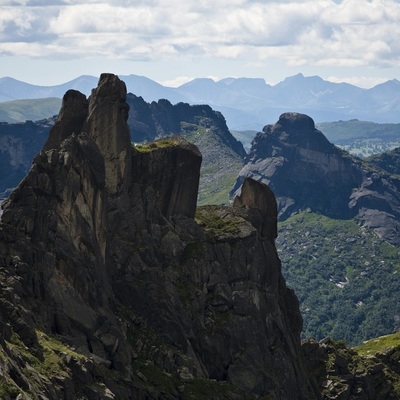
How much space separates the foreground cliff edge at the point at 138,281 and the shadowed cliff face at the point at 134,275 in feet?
0.62

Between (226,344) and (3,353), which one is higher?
(3,353)

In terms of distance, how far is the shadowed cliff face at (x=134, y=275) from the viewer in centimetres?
11400

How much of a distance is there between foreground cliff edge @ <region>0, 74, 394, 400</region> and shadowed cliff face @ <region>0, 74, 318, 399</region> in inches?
7.4

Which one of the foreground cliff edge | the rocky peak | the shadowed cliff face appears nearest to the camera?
the foreground cliff edge

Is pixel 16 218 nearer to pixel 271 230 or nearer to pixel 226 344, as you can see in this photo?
pixel 226 344

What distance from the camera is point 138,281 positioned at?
137000 millimetres

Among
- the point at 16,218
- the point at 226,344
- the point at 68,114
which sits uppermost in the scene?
the point at 68,114

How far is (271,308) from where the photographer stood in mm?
151875

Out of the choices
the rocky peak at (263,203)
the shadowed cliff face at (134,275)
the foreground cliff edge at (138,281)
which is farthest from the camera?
the rocky peak at (263,203)

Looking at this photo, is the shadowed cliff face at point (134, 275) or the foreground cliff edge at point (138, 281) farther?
the shadowed cliff face at point (134, 275)

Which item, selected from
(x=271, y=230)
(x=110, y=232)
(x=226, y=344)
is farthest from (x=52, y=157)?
(x=271, y=230)

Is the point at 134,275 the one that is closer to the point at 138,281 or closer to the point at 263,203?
the point at 138,281

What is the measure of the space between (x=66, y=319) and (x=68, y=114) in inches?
1579

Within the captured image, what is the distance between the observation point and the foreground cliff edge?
A: 113625 millimetres
